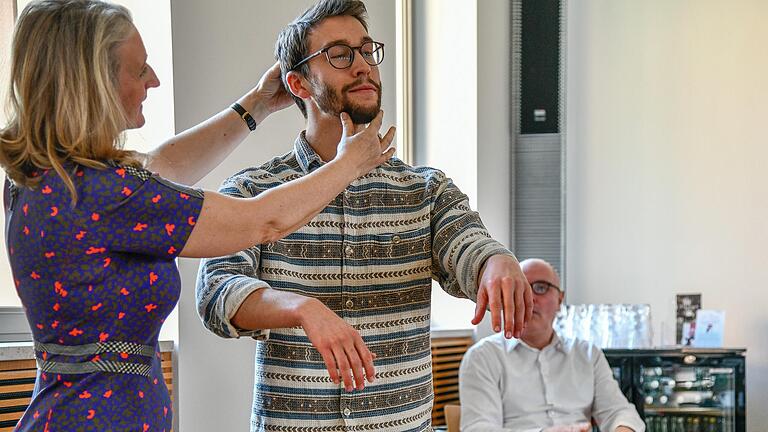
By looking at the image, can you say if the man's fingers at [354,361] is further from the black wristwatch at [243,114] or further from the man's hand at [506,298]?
the black wristwatch at [243,114]

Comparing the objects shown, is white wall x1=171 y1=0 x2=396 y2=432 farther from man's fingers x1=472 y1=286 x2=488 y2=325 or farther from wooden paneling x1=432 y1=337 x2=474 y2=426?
man's fingers x1=472 y1=286 x2=488 y2=325

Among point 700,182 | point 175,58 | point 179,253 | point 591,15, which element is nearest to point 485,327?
point 700,182

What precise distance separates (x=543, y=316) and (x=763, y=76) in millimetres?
2451

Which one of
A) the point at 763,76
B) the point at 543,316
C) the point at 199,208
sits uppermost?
the point at 763,76

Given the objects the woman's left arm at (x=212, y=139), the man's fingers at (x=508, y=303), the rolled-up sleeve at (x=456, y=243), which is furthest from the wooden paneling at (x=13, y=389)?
the man's fingers at (x=508, y=303)

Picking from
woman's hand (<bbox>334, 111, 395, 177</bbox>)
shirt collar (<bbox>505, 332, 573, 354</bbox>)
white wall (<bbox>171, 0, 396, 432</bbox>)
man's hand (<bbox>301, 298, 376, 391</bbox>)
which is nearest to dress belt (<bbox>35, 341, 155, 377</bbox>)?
man's hand (<bbox>301, 298, 376, 391</bbox>)

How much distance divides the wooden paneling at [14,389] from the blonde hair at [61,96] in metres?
1.91

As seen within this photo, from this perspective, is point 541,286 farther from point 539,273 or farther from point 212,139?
point 212,139

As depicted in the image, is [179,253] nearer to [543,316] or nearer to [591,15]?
[543,316]

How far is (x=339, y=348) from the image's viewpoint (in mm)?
1430

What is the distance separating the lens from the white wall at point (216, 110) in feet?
11.8

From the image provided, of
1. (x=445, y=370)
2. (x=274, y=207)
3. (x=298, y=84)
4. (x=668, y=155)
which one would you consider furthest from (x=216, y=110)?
(x=668, y=155)

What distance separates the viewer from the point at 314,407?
5.86ft

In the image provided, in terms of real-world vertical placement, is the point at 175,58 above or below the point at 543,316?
above
